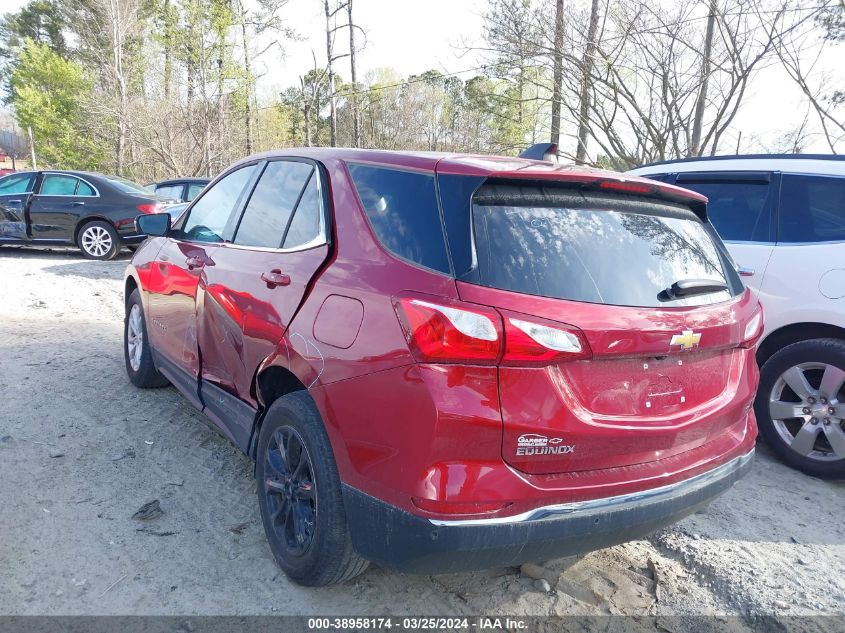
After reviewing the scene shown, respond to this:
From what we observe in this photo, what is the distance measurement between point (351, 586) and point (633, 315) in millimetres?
1586

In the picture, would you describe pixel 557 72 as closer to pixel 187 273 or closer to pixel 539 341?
pixel 187 273

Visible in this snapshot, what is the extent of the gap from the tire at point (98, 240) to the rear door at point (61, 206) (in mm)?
195

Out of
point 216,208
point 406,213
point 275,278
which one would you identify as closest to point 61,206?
point 216,208

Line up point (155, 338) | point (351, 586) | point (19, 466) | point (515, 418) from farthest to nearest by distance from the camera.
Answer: point (155, 338) < point (19, 466) < point (351, 586) < point (515, 418)

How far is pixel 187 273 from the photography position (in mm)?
3557

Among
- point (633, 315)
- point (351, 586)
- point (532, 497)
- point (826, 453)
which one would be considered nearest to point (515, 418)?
point (532, 497)

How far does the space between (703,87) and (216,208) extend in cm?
890

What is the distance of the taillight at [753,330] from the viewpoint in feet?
8.14

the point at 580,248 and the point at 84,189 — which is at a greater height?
the point at 84,189

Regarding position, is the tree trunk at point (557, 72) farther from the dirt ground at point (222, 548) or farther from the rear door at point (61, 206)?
the rear door at point (61, 206)

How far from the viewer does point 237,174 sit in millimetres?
3557

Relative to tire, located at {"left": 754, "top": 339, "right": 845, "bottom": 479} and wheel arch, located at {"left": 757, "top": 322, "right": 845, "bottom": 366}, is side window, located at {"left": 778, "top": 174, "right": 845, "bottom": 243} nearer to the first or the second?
wheel arch, located at {"left": 757, "top": 322, "right": 845, "bottom": 366}

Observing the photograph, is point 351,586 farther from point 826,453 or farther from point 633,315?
point 826,453

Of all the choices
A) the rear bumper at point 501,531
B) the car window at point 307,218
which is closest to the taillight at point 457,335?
the rear bumper at point 501,531
